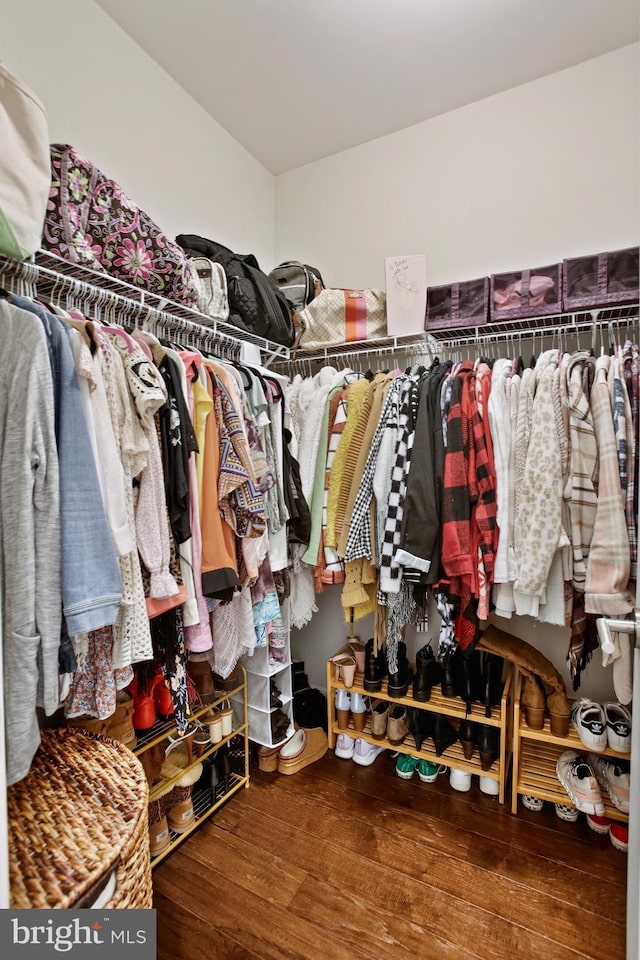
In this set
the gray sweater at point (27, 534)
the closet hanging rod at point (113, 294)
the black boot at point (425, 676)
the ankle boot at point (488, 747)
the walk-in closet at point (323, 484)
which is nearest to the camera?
the gray sweater at point (27, 534)

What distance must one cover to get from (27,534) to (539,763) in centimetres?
194

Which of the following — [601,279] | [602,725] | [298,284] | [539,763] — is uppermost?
[298,284]

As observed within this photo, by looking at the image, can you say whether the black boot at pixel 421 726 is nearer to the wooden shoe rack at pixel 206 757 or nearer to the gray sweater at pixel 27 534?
the wooden shoe rack at pixel 206 757

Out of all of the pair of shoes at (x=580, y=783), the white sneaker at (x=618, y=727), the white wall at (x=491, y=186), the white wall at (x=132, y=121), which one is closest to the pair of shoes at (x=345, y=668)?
the pair of shoes at (x=580, y=783)

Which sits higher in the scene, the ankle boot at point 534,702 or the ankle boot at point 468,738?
the ankle boot at point 534,702

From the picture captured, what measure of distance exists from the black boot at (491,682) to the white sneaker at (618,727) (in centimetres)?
36

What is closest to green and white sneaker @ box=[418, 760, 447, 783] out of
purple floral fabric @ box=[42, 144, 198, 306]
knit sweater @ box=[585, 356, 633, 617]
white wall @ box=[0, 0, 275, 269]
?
knit sweater @ box=[585, 356, 633, 617]

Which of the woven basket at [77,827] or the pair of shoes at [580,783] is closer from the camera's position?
the woven basket at [77,827]

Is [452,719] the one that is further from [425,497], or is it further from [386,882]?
[425,497]

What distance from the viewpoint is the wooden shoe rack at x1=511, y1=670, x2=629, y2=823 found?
1616 millimetres

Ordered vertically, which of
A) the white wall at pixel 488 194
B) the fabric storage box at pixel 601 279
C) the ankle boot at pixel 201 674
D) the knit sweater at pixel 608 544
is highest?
the white wall at pixel 488 194

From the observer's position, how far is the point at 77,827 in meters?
0.89

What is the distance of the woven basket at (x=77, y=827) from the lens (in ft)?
2.55

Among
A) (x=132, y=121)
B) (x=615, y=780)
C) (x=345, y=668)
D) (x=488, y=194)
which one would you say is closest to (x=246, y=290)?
(x=132, y=121)
